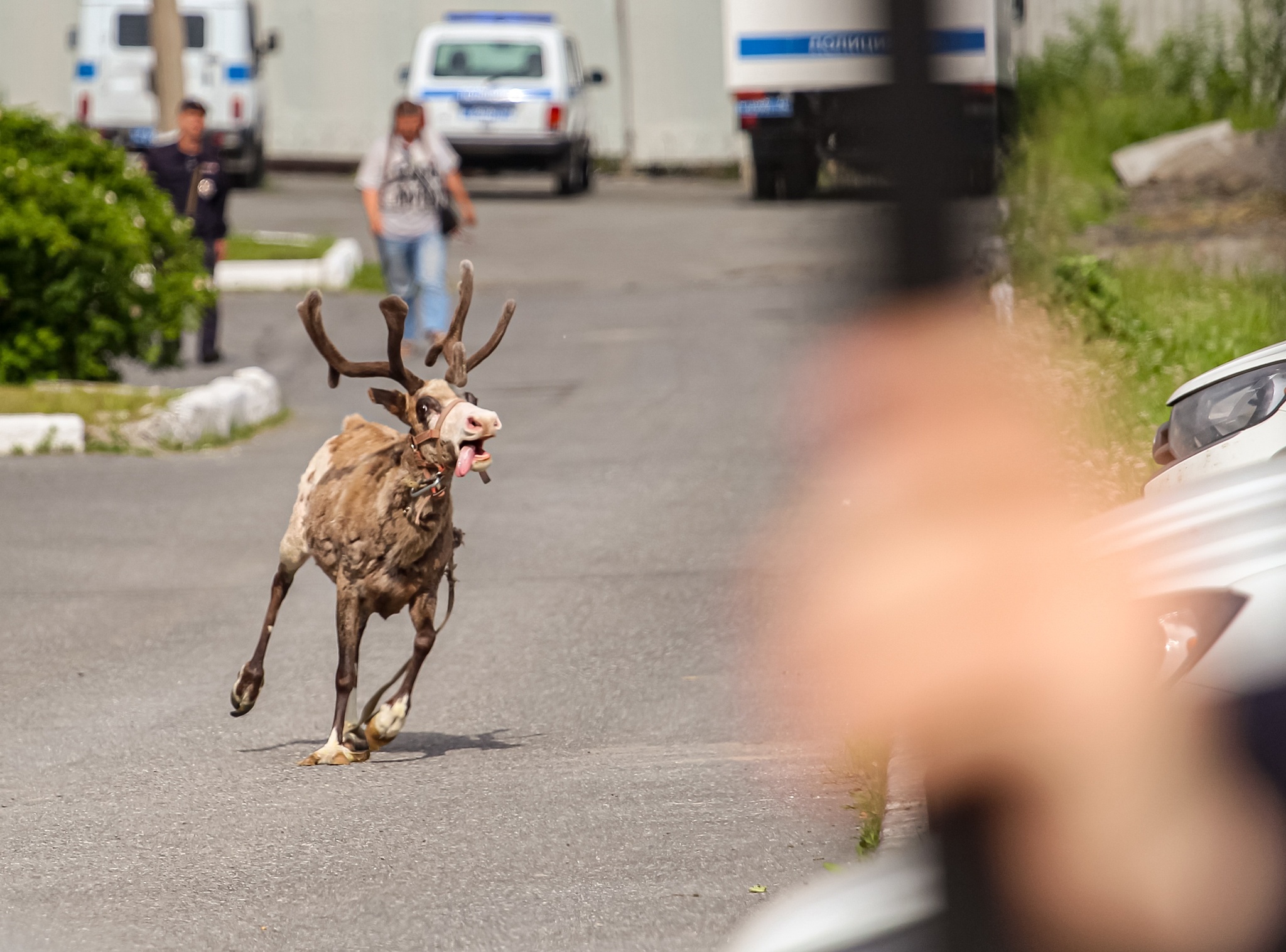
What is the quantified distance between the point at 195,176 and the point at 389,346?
9.49m

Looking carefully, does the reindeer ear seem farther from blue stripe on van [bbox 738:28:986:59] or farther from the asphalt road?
blue stripe on van [bbox 738:28:986:59]

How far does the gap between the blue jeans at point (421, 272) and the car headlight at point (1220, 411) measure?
914cm

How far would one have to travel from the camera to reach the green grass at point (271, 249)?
19.8 meters

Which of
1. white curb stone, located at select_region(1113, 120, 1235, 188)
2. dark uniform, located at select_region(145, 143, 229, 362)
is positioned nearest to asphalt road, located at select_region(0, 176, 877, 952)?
dark uniform, located at select_region(145, 143, 229, 362)

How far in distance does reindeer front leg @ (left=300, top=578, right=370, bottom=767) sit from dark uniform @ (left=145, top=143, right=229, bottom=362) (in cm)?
912

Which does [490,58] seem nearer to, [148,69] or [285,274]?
[148,69]

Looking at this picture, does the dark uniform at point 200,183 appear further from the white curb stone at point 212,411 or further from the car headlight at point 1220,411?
the car headlight at point 1220,411

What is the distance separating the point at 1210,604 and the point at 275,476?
29.8 ft

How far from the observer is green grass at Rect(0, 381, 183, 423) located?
11.9m

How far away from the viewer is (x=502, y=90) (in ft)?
87.5

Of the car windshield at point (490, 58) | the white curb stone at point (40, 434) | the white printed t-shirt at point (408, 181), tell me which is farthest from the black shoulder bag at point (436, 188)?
the car windshield at point (490, 58)

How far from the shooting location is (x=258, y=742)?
6172 mm

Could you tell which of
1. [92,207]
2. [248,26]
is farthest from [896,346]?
[248,26]

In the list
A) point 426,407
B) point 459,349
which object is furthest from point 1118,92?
point 426,407
